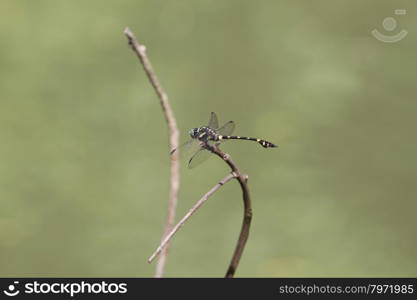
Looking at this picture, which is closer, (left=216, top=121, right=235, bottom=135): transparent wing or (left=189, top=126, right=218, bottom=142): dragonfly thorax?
(left=189, top=126, right=218, bottom=142): dragonfly thorax

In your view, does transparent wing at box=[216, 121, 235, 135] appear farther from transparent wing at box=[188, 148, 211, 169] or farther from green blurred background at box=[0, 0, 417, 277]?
green blurred background at box=[0, 0, 417, 277]

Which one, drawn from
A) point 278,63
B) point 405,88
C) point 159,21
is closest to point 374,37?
point 405,88

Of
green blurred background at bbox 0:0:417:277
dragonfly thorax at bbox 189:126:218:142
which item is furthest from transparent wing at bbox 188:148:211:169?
green blurred background at bbox 0:0:417:277

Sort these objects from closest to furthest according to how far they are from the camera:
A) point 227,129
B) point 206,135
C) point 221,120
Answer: point 206,135, point 227,129, point 221,120

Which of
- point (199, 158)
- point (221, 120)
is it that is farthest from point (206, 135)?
point (221, 120)

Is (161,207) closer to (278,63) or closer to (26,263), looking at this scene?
(26,263)

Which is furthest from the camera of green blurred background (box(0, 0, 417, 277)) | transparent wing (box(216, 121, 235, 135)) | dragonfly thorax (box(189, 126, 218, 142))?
green blurred background (box(0, 0, 417, 277))

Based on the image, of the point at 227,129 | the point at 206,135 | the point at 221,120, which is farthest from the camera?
the point at 221,120

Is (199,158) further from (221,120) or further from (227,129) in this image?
(221,120)
